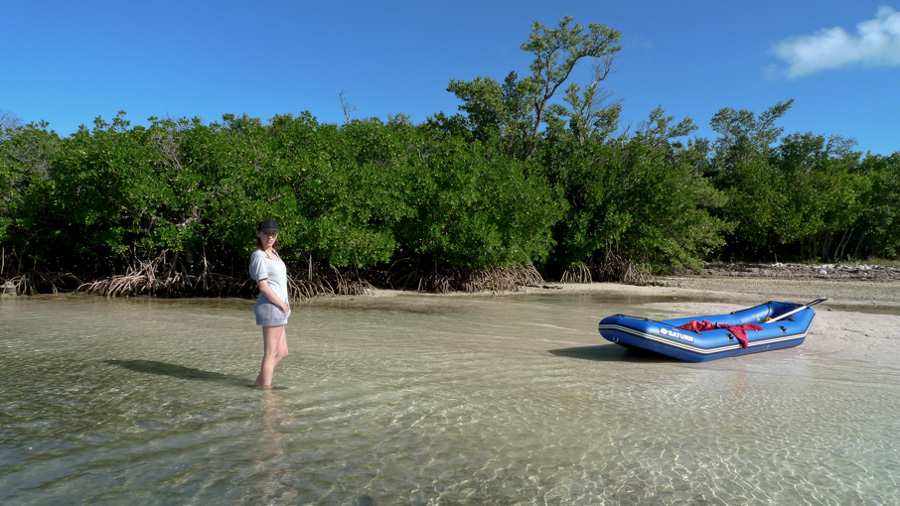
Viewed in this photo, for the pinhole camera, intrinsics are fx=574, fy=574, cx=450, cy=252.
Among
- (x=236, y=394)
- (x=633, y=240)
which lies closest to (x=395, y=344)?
(x=236, y=394)

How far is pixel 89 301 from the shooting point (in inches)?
530

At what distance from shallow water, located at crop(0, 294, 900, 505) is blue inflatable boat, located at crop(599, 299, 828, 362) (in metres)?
0.21

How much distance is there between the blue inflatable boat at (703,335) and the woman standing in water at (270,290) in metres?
4.20

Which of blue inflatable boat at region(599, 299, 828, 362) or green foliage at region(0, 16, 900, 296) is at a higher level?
green foliage at region(0, 16, 900, 296)

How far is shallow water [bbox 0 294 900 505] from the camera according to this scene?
3.48 m

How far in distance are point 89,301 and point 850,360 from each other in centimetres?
1494

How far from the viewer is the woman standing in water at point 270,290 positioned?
4711 mm

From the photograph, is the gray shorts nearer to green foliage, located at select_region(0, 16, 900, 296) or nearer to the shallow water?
the shallow water

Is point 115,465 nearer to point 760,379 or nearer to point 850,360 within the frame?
point 760,379

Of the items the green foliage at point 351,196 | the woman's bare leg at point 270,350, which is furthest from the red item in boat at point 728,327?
the green foliage at point 351,196

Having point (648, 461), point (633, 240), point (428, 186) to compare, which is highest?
point (428, 186)

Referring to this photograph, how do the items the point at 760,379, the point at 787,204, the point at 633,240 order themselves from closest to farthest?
the point at 760,379 → the point at 633,240 → the point at 787,204

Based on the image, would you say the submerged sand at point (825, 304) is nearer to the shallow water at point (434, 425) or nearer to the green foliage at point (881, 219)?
the shallow water at point (434, 425)

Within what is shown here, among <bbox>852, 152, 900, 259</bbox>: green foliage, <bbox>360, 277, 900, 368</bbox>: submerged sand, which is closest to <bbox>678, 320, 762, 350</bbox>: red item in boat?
<bbox>360, 277, 900, 368</bbox>: submerged sand
